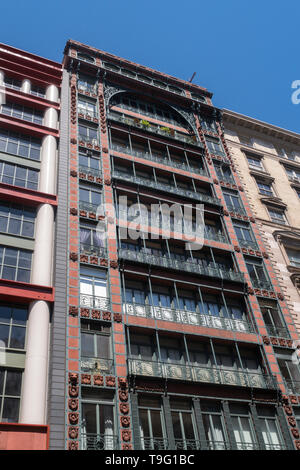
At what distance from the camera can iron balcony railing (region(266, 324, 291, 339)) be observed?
26805 millimetres

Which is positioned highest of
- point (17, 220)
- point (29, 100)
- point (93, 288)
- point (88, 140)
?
point (29, 100)

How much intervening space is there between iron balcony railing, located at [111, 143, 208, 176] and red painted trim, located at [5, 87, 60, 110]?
5.99 metres

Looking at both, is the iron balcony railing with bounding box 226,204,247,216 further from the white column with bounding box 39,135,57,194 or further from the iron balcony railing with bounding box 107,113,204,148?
the white column with bounding box 39,135,57,194

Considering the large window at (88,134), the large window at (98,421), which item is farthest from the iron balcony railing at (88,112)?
the large window at (98,421)

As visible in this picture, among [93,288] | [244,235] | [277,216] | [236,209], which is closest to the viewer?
[93,288]

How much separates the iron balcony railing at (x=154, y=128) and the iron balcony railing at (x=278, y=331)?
1740 cm

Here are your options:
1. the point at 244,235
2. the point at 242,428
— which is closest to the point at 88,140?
the point at 244,235

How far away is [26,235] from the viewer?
25219mm

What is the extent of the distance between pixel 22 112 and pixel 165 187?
41.0 ft

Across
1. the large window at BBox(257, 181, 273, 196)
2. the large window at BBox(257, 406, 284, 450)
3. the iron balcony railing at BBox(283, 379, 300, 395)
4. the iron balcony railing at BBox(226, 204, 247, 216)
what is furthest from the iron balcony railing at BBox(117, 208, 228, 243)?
the large window at BBox(257, 406, 284, 450)

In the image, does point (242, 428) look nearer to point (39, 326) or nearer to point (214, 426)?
point (214, 426)

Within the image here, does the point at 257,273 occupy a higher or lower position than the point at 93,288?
higher

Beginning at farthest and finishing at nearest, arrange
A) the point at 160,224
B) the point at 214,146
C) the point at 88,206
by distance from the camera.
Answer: the point at 214,146 → the point at 160,224 → the point at 88,206

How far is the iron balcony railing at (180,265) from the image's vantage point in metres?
26.4
